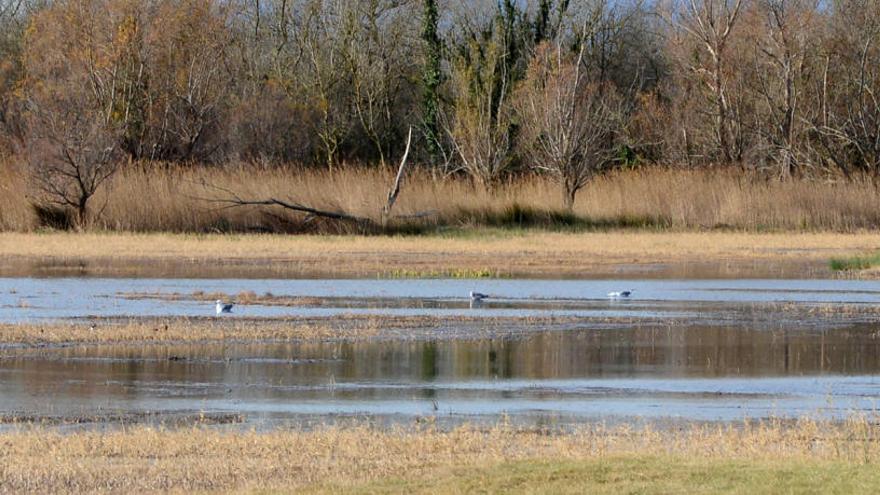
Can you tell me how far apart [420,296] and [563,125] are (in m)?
21.3

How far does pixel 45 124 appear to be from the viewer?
3684 centimetres

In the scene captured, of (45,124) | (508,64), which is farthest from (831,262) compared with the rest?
(508,64)

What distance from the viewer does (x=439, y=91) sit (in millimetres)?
52969

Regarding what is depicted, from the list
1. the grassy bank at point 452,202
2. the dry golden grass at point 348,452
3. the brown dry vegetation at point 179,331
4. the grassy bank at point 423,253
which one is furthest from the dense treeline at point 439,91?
the dry golden grass at point 348,452

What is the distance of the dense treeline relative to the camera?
145 feet

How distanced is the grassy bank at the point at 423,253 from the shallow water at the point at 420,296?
6.72 feet

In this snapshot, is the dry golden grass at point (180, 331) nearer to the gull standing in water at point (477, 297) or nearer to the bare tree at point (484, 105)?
the gull standing in water at point (477, 297)

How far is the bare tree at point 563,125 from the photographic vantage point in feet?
140

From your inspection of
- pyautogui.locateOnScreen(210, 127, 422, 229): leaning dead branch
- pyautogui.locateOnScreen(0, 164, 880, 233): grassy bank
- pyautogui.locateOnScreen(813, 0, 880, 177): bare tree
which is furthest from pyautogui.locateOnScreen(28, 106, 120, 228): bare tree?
pyautogui.locateOnScreen(813, 0, 880, 177): bare tree

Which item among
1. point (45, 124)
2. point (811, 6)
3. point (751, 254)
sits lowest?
point (751, 254)

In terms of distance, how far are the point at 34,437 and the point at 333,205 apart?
28296 millimetres

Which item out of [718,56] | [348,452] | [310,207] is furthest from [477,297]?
[718,56]

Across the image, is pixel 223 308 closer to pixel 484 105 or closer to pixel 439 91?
pixel 484 105

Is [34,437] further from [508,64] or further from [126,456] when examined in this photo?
[508,64]
